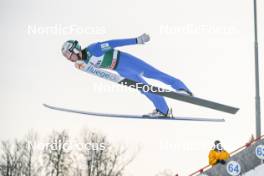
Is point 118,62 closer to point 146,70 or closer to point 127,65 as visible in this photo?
point 127,65

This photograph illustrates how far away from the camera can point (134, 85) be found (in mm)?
21594

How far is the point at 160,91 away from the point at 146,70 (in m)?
0.86

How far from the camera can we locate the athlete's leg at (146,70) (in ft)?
67.5

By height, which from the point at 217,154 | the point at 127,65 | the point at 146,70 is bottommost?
the point at 217,154

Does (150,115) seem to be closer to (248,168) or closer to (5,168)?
(248,168)

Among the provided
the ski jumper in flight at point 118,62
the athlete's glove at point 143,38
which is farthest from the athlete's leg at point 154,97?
the athlete's glove at point 143,38

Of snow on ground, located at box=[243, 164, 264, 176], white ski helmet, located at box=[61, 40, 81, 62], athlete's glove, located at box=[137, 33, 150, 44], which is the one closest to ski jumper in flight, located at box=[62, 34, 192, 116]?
white ski helmet, located at box=[61, 40, 81, 62]

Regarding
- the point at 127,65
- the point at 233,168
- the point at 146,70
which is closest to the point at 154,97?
the point at 146,70

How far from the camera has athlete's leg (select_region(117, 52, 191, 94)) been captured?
2058 cm

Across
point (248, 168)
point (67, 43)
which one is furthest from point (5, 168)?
point (248, 168)

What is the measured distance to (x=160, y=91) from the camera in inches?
823

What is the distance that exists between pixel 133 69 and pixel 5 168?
19.5m

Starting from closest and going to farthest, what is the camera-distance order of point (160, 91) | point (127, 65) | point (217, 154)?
point (217, 154)
point (160, 91)
point (127, 65)

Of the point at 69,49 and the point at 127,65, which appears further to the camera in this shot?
the point at 69,49
